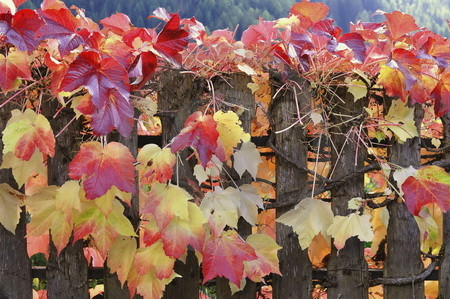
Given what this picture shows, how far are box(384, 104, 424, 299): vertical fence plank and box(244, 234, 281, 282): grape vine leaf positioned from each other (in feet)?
1.28

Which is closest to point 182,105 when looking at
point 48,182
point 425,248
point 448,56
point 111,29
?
point 111,29

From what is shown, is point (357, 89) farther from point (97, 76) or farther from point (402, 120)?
point (97, 76)

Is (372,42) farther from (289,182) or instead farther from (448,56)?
(289,182)

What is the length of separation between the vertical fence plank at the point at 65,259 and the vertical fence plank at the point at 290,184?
0.50m

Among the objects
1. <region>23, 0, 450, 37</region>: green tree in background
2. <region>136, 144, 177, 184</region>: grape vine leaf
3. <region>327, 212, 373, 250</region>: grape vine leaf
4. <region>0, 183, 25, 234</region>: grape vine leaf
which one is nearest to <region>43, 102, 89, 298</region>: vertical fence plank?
<region>0, 183, 25, 234</region>: grape vine leaf

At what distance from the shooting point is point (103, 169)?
0.90 meters

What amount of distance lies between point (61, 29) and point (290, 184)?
0.67 m

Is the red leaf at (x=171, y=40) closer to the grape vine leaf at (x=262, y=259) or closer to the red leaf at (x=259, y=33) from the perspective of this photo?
the red leaf at (x=259, y=33)

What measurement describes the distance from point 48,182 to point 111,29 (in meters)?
0.42

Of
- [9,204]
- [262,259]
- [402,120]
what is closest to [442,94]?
[402,120]

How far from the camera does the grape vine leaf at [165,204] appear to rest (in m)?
0.94

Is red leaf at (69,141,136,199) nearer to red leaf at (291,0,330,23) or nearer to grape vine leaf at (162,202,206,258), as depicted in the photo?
grape vine leaf at (162,202,206,258)

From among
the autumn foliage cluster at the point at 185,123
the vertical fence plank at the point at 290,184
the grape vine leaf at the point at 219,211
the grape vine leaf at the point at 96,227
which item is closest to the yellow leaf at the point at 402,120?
the autumn foliage cluster at the point at 185,123

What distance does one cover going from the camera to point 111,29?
113 cm
